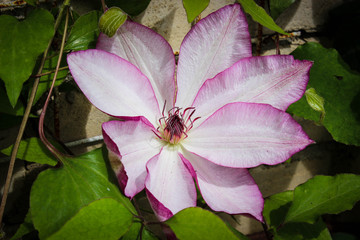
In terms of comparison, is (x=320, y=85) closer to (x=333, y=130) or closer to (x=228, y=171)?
(x=333, y=130)

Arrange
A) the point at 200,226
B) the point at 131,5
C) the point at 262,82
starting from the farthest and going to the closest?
1. the point at 131,5
2. the point at 262,82
3. the point at 200,226

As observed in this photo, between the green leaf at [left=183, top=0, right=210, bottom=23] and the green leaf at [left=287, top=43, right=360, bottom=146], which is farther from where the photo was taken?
the green leaf at [left=287, top=43, right=360, bottom=146]

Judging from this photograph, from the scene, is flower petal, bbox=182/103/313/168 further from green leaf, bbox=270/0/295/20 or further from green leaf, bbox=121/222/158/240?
green leaf, bbox=270/0/295/20

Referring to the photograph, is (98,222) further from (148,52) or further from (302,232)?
(302,232)

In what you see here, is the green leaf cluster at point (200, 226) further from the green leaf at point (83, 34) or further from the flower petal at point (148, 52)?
the green leaf at point (83, 34)

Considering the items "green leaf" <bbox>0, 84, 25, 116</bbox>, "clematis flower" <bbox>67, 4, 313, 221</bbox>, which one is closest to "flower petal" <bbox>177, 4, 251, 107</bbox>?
"clematis flower" <bbox>67, 4, 313, 221</bbox>

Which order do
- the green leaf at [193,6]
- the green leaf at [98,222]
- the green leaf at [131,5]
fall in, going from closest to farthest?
the green leaf at [98,222] → the green leaf at [193,6] → the green leaf at [131,5]

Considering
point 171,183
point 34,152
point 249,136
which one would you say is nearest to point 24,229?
point 34,152

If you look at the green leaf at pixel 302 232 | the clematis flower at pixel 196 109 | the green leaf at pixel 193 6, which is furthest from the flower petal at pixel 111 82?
the green leaf at pixel 302 232
